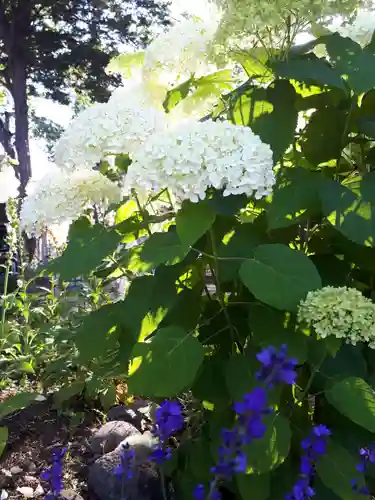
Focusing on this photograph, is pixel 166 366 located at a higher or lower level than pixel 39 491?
higher

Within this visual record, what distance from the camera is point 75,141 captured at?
1.36m

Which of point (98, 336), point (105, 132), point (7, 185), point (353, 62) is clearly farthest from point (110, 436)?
point (7, 185)

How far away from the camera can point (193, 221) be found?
49.0 inches

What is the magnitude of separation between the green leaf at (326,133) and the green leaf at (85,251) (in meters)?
0.54

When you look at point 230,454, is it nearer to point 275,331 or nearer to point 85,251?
point 275,331

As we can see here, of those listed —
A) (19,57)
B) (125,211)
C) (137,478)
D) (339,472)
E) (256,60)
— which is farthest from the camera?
(19,57)

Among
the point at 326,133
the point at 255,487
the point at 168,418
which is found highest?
the point at 326,133

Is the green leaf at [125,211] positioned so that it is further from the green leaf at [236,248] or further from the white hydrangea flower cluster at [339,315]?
the white hydrangea flower cluster at [339,315]

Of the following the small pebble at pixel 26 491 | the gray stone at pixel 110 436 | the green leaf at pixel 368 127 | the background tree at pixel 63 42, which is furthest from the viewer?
the background tree at pixel 63 42

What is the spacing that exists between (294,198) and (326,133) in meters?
0.25

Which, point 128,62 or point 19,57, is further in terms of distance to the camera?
point 19,57

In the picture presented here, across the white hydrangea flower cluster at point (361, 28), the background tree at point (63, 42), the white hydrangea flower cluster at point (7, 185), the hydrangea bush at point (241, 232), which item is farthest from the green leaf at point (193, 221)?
the background tree at point (63, 42)

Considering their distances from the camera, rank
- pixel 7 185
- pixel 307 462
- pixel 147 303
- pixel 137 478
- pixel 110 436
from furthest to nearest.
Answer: pixel 7 185, pixel 110 436, pixel 137 478, pixel 147 303, pixel 307 462

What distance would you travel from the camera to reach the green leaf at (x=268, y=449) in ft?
4.01
